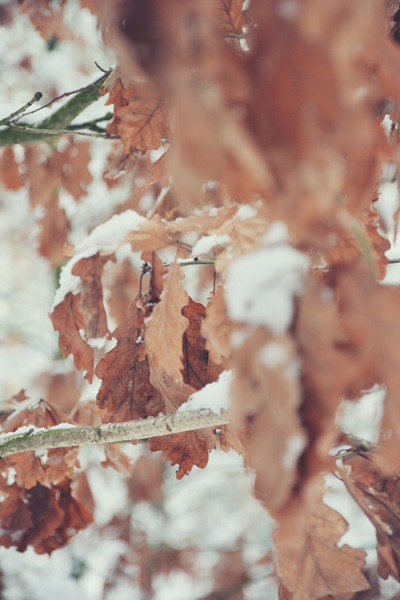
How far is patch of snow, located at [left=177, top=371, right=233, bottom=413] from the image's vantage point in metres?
0.62

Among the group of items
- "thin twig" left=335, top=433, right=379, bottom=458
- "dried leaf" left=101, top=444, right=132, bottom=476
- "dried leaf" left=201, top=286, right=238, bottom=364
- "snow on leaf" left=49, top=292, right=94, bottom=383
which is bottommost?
"dried leaf" left=101, top=444, right=132, bottom=476

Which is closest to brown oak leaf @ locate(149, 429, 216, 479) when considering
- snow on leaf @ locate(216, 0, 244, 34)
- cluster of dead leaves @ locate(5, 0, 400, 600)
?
cluster of dead leaves @ locate(5, 0, 400, 600)

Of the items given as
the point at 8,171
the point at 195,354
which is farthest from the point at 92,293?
the point at 8,171

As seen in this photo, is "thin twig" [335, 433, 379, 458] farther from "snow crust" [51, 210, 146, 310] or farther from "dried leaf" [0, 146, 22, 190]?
"dried leaf" [0, 146, 22, 190]

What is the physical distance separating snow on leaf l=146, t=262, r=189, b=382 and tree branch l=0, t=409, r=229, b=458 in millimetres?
76

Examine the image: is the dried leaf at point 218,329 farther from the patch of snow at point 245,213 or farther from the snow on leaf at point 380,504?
the snow on leaf at point 380,504

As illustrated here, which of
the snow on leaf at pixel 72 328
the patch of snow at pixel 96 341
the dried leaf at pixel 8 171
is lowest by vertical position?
the patch of snow at pixel 96 341

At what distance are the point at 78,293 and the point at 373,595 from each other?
1.16 m

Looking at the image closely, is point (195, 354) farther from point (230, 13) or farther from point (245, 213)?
point (230, 13)

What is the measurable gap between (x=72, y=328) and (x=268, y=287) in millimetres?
542

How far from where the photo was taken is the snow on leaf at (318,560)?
2.04ft

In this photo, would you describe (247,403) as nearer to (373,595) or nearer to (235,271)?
(235,271)

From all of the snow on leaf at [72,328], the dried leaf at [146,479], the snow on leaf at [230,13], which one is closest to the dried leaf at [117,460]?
the snow on leaf at [72,328]

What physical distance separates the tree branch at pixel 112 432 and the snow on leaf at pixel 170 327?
0.08 metres
